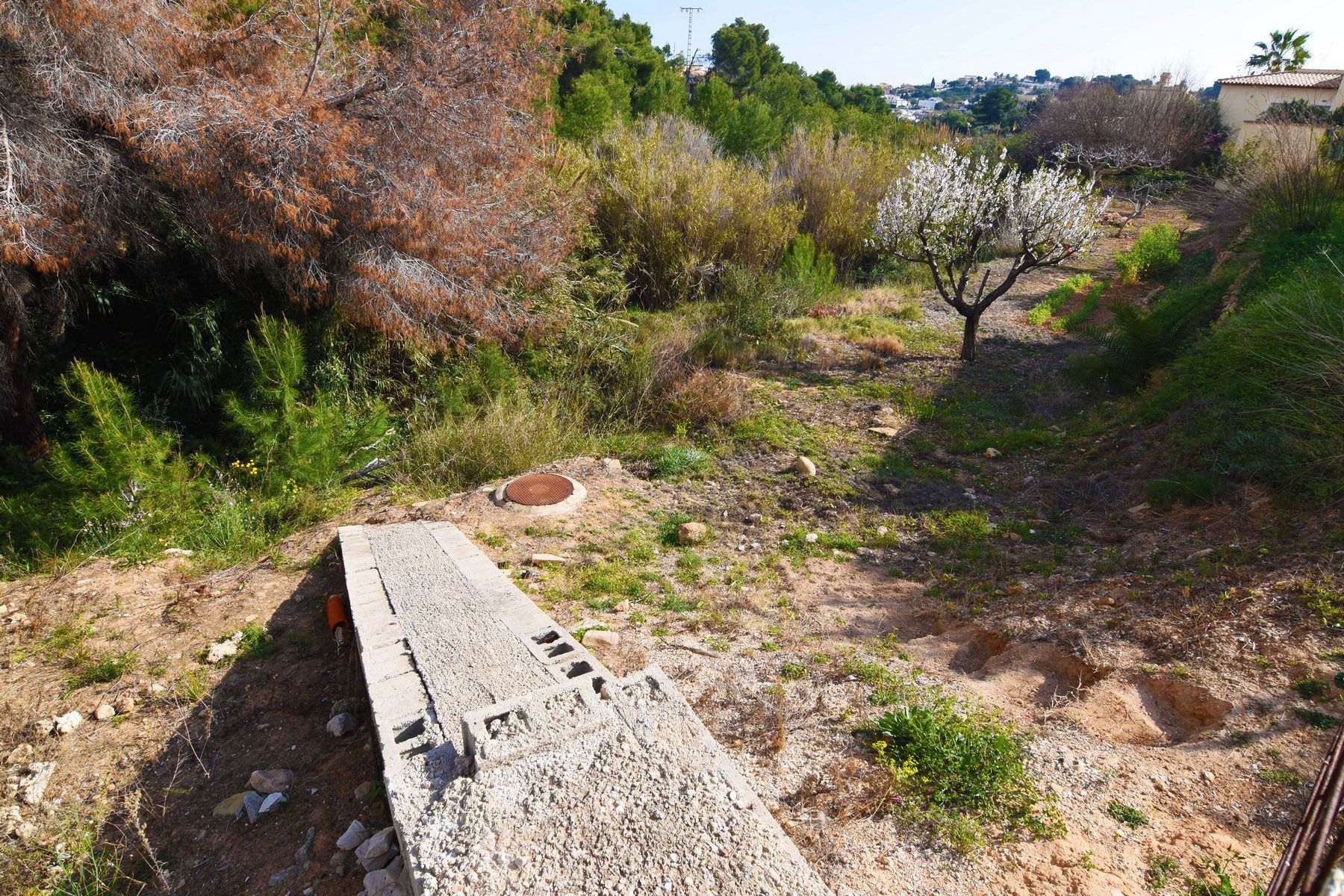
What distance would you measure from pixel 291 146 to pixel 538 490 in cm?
315

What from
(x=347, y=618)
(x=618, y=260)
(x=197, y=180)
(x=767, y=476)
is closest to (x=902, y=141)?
(x=618, y=260)

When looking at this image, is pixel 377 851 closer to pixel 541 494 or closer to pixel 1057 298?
pixel 541 494

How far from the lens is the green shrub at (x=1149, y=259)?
12820 millimetres

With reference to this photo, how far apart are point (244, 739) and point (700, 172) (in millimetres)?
9983

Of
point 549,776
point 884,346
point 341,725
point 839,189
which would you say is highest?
point 839,189

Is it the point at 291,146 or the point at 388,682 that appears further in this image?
the point at 291,146

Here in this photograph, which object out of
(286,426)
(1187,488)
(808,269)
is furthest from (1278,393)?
(286,426)

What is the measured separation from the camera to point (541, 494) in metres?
5.59

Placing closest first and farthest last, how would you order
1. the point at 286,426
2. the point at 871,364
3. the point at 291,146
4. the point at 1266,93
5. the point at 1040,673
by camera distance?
the point at 1040,673 < the point at 291,146 < the point at 286,426 < the point at 871,364 < the point at 1266,93

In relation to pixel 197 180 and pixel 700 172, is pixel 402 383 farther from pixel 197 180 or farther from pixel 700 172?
pixel 700 172

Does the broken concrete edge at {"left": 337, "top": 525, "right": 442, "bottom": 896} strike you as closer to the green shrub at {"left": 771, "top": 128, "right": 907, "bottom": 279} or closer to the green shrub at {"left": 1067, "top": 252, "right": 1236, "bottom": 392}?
the green shrub at {"left": 1067, "top": 252, "right": 1236, "bottom": 392}

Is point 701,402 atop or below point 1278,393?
below

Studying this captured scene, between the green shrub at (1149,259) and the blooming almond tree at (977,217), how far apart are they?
175 inches

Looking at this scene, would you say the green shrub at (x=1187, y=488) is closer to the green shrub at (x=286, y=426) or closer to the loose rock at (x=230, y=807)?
the loose rock at (x=230, y=807)
